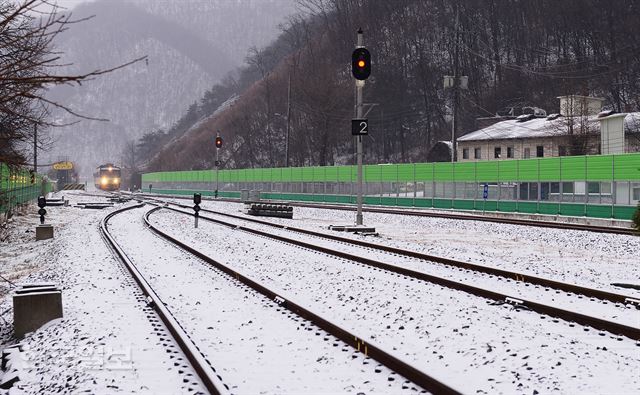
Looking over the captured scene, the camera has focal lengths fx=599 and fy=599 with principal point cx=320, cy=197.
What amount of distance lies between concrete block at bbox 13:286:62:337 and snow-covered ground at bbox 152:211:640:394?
164 inches

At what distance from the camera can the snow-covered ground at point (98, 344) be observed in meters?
6.96

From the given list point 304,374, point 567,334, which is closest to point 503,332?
point 567,334

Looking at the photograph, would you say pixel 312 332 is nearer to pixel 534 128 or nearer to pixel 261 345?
pixel 261 345

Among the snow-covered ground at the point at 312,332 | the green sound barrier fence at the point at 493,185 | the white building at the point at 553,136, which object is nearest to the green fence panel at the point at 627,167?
the green sound barrier fence at the point at 493,185

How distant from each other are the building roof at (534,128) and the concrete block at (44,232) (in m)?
50.7

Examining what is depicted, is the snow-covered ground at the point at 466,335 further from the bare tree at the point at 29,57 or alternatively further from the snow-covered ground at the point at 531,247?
the bare tree at the point at 29,57

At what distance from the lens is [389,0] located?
112688 mm

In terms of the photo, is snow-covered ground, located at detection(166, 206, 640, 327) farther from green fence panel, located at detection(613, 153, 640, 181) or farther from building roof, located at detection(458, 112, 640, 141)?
building roof, located at detection(458, 112, 640, 141)

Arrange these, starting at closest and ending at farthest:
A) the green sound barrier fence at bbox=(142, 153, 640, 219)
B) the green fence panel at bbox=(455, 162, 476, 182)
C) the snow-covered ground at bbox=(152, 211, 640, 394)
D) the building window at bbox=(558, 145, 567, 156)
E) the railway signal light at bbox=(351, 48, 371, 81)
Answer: the snow-covered ground at bbox=(152, 211, 640, 394) → the railway signal light at bbox=(351, 48, 371, 81) → the green sound barrier fence at bbox=(142, 153, 640, 219) → the green fence panel at bbox=(455, 162, 476, 182) → the building window at bbox=(558, 145, 567, 156)

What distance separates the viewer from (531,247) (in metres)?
20.3

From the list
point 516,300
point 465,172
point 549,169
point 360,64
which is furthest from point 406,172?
point 516,300

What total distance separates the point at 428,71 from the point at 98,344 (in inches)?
3703

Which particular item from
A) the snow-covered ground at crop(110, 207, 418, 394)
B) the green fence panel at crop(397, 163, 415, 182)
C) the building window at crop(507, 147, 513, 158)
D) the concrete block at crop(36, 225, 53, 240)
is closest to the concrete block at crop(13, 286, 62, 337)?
the snow-covered ground at crop(110, 207, 418, 394)

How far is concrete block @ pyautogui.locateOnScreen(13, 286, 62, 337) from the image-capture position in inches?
388
